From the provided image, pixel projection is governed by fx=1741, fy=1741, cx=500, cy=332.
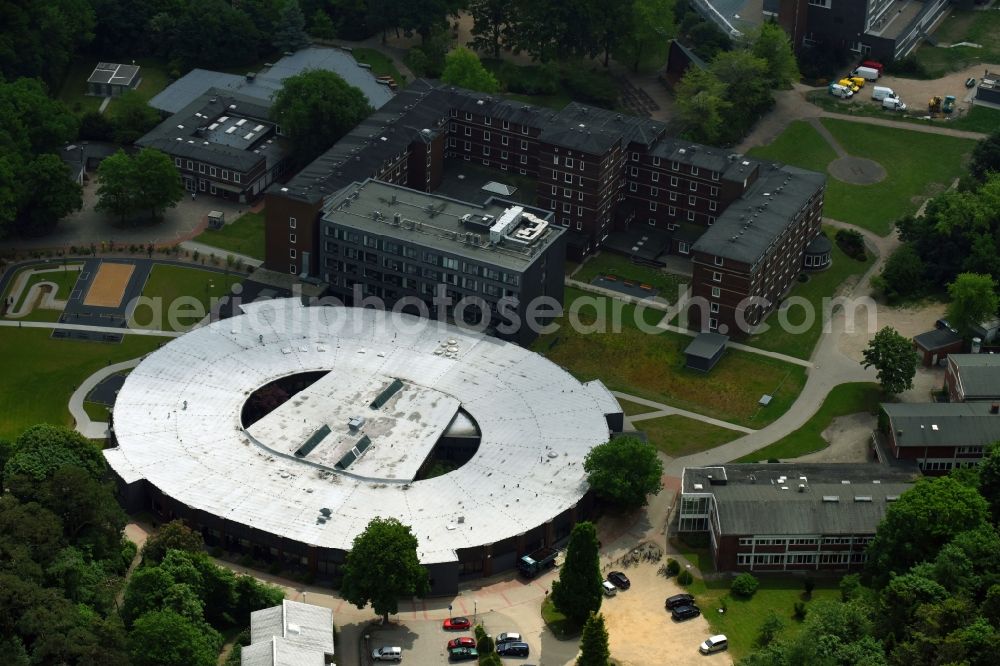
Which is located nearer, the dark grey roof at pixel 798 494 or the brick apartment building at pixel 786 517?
→ the brick apartment building at pixel 786 517

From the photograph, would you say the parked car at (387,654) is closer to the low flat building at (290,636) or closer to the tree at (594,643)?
the low flat building at (290,636)

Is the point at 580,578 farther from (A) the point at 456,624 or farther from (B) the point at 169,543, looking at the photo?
(B) the point at 169,543

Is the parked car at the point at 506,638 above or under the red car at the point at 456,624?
above

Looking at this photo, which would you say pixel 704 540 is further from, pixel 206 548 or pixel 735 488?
pixel 206 548

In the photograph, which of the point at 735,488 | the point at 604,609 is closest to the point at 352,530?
the point at 604,609

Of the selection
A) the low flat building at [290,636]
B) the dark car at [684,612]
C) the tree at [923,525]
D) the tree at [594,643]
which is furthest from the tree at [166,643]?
the tree at [923,525]
